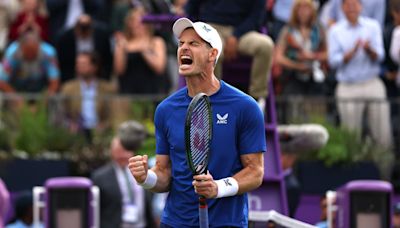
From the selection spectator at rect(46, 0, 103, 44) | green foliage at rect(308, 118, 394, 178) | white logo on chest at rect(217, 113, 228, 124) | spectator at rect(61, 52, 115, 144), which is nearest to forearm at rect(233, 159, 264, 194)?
white logo on chest at rect(217, 113, 228, 124)

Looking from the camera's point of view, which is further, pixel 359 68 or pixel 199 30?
pixel 359 68

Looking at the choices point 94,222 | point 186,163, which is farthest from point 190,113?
point 94,222

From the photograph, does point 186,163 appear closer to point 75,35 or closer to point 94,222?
point 94,222

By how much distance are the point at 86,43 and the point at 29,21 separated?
79cm

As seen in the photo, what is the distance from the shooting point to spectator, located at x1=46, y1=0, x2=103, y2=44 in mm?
18297

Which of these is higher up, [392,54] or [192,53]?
[192,53]

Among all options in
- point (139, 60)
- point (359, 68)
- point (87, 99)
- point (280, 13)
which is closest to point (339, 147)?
point (359, 68)

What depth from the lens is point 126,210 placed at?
1406cm

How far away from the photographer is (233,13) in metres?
11.8

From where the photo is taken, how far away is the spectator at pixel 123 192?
1394cm

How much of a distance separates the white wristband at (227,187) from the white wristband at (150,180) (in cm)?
47

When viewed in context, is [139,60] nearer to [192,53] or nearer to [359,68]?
[359,68]

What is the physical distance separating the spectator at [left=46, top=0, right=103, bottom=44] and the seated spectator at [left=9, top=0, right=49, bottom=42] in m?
0.13

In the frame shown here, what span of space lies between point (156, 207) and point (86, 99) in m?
2.46
